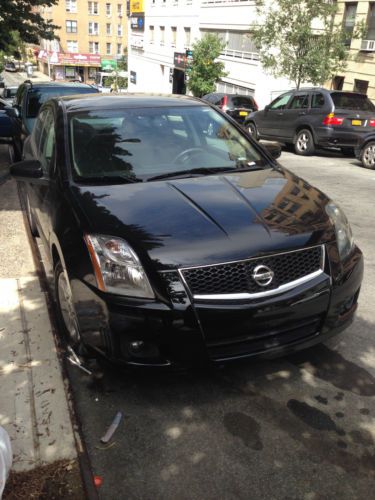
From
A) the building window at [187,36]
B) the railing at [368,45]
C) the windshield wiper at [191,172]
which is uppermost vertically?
the building window at [187,36]

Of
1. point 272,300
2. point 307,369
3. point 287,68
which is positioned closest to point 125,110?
point 272,300

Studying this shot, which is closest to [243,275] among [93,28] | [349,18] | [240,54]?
[349,18]

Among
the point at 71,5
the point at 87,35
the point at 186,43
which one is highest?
the point at 71,5

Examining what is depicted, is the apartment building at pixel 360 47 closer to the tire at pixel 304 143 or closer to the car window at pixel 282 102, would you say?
the car window at pixel 282 102

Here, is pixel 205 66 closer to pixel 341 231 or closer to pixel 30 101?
pixel 30 101

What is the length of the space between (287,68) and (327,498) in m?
20.7

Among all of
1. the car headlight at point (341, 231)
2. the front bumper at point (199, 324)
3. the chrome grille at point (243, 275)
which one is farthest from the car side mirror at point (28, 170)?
the car headlight at point (341, 231)

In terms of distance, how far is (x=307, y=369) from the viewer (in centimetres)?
326

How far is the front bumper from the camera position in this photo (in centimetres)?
256

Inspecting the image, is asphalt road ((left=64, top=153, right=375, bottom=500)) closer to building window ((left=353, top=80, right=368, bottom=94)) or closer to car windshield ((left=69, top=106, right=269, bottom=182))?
car windshield ((left=69, top=106, right=269, bottom=182))

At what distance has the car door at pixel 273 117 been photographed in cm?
1400

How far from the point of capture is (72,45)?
8194cm

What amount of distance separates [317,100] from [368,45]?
1243 cm

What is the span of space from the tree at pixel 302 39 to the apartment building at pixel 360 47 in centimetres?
252
